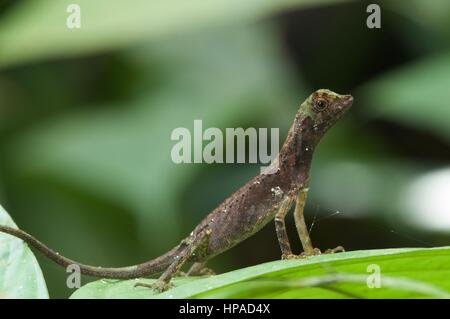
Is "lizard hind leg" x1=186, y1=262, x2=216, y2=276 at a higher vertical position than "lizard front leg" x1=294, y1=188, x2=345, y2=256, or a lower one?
lower

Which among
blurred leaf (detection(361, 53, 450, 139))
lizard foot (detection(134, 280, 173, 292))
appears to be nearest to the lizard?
lizard foot (detection(134, 280, 173, 292))

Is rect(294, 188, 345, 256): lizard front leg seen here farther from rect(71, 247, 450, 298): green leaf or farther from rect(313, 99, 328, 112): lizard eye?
rect(71, 247, 450, 298): green leaf

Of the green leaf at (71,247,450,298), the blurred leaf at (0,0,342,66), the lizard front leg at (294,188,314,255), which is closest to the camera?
the green leaf at (71,247,450,298)

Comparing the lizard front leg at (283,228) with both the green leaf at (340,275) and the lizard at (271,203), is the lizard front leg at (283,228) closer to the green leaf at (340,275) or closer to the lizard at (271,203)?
the lizard at (271,203)

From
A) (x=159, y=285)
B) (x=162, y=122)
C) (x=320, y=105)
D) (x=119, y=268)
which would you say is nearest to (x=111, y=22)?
(x=162, y=122)

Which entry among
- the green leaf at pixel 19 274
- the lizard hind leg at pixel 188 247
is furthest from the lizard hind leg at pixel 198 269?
the green leaf at pixel 19 274

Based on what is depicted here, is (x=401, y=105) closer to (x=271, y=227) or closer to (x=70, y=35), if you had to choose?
(x=271, y=227)

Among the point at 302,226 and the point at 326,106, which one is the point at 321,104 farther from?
the point at 302,226
